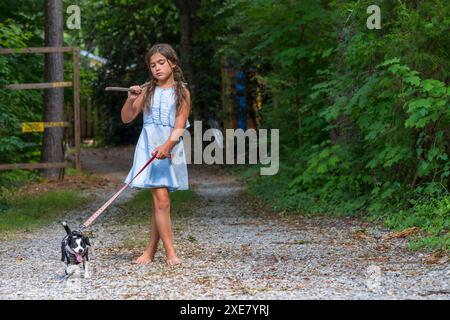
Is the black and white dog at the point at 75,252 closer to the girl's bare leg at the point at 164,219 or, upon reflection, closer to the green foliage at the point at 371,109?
the girl's bare leg at the point at 164,219

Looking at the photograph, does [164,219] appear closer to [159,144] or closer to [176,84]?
[159,144]

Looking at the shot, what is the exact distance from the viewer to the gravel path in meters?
6.89

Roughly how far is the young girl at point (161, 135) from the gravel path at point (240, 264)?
0.41 m

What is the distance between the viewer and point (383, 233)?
10719mm

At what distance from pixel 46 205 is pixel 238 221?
359cm

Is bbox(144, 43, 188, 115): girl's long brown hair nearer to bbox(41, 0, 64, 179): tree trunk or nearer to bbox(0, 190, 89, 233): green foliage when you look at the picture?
bbox(0, 190, 89, 233): green foliage

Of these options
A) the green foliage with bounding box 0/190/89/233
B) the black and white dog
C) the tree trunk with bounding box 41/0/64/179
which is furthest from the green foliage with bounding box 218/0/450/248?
the tree trunk with bounding box 41/0/64/179

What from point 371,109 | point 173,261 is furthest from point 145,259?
point 371,109

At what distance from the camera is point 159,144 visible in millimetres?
8422

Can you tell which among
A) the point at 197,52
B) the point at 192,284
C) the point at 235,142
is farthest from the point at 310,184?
the point at 197,52

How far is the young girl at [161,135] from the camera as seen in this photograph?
8406mm

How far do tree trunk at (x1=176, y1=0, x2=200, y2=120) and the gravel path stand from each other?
15313 millimetres

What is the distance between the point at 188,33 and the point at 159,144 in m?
20.3
